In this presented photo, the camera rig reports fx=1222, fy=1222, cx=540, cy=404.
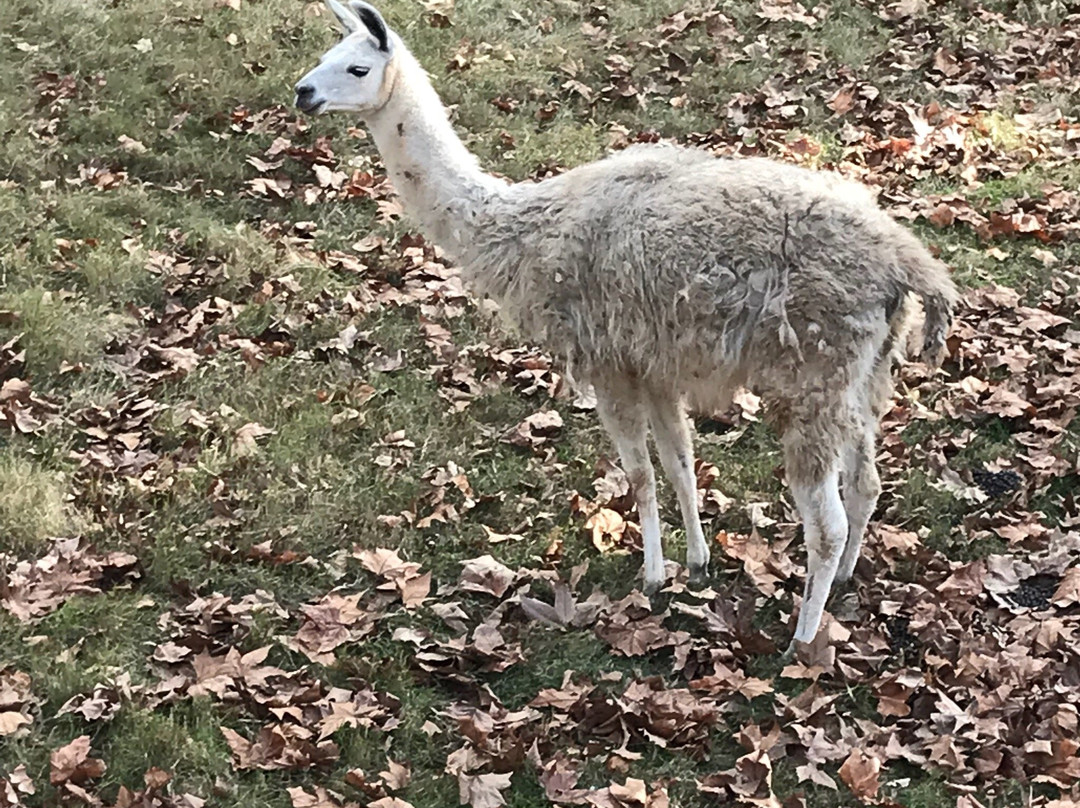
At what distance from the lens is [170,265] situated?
7.56 metres

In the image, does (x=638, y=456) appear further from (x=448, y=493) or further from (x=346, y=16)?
(x=346, y=16)

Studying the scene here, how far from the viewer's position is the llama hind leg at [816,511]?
4367 millimetres

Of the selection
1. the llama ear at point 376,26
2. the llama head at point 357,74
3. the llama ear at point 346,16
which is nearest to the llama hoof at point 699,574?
the llama head at point 357,74

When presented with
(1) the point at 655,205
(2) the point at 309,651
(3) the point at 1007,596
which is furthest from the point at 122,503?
(3) the point at 1007,596

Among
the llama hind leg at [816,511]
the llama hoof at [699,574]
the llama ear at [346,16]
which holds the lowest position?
the llama hoof at [699,574]

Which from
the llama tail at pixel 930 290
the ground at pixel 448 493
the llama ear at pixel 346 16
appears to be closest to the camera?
the ground at pixel 448 493

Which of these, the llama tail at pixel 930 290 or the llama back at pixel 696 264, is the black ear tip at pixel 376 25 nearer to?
the llama back at pixel 696 264

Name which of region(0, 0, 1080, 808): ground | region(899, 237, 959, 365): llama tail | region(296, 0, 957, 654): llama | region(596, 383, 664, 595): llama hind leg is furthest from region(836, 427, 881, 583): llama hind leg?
region(596, 383, 664, 595): llama hind leg

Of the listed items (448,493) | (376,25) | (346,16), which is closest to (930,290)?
(448,493)

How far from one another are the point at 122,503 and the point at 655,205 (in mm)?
2794

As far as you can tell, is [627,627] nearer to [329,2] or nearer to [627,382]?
[627,382]

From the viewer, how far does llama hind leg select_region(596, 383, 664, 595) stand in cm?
491

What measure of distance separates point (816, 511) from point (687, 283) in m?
0.96

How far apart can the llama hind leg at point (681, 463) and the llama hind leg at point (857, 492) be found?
58cm
